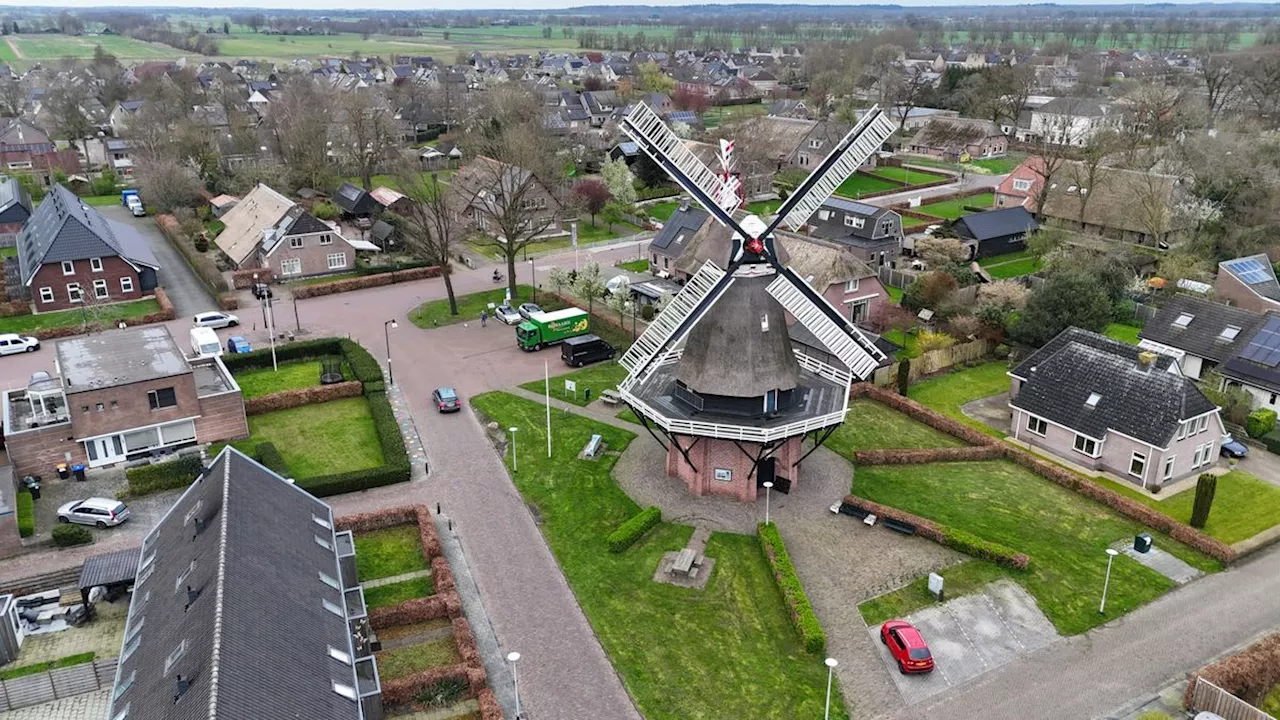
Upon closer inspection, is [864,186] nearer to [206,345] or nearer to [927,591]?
[206,345]

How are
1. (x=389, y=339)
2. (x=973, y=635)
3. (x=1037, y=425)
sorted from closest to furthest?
(x=973, y=635), (x=1037, y=425), (x=389, y=339)

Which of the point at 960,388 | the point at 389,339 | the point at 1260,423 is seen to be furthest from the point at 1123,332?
the point at 389,339

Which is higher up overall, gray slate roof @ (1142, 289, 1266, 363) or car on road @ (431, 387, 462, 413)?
gray slate roof @ (1142, 289, 1266, 363)

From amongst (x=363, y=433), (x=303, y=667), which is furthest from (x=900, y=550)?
(x=363, y=433)

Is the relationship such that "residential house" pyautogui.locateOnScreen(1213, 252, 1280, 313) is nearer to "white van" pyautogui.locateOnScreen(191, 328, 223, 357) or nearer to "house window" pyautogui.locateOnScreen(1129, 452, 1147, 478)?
"house window" pyautogui.locateOnScreen(1129, 452, 1147, 478)

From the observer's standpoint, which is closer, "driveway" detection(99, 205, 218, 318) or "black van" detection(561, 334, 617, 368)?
"black van" detection(561, 334, 617, 368)

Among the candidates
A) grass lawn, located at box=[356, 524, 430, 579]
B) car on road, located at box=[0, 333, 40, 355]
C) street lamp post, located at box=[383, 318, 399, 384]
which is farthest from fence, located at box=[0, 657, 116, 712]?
car on road, located at box=[0, 333, 40, 355]
